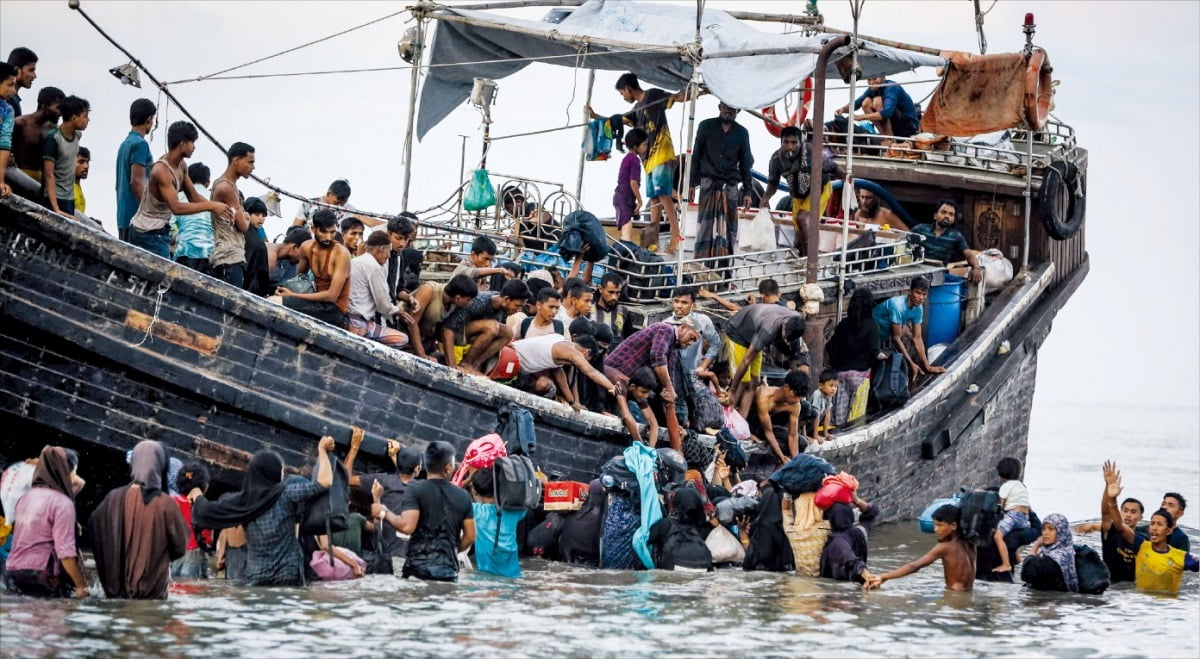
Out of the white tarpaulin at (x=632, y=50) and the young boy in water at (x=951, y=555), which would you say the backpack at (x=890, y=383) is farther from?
the young boy in water at (x=951, y=555)

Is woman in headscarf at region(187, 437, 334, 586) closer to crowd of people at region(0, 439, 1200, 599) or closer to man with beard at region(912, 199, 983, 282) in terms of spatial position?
crowd of people at region(0, 439, 1200, 599)

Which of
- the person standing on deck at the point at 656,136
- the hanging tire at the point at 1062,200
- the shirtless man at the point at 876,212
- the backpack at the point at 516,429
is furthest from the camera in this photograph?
the shirtless man at the point at 876,212

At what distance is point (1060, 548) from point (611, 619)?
3843mm

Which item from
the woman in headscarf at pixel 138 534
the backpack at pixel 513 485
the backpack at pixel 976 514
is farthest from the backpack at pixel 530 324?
the woman in headscarf at pixel 138 534

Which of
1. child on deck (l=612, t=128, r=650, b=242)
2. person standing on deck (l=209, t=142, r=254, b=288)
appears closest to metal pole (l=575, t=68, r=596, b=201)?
child on deck (l=612, t=128, r=650, b=242)

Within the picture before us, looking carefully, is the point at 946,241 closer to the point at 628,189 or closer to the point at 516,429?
the point at 628,189

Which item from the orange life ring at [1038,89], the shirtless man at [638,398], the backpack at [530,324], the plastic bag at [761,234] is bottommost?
the shirtless man at [638,398]

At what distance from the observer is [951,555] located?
39.4 ft

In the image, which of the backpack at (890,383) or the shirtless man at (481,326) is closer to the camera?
the shirtless man at (481,326)

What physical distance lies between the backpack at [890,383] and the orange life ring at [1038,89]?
2.63 metres

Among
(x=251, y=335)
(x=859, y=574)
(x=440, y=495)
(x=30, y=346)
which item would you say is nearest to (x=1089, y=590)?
(x=859, y=574)

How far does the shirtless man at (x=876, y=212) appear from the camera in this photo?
18531mm

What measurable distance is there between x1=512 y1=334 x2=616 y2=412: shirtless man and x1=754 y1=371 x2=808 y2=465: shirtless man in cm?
165

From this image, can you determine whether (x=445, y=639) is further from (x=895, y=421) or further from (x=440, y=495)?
(x=895, y=421)
